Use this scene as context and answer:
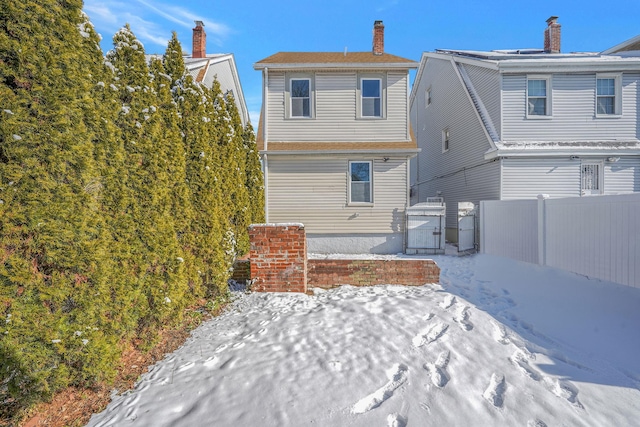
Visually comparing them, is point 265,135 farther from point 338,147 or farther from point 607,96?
point 607,96

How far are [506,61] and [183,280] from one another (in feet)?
39.6

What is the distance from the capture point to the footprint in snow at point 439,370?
9.51 feet

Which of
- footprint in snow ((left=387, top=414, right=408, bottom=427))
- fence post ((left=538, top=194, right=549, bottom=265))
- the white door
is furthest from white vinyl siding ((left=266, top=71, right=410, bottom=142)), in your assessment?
footprint in snow ((left=387, top=414, right=408, bottom=427))

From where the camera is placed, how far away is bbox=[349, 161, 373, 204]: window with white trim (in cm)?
A: 1012

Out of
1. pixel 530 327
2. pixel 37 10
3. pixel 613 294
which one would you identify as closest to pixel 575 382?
pixel 530 327

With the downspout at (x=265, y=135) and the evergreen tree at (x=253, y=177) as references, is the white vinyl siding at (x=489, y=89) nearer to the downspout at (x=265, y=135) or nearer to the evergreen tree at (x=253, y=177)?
the downspout at (x=265, y=135)

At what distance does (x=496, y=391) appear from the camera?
2.82 meters

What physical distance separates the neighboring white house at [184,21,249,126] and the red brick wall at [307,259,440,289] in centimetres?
697

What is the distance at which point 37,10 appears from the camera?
2.40 m

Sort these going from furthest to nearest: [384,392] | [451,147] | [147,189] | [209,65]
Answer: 1. [451,147]
2. [209,65]
3. [147,189]
4. [384,392]

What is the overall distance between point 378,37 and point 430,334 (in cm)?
1036

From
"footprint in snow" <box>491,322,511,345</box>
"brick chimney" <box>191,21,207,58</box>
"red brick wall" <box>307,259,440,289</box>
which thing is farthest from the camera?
"brick chimney" <box>191,21,207,58</box>

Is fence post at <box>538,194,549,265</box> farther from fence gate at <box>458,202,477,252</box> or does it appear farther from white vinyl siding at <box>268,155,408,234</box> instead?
white vinyl siding at <box>268,155,408,234</box>

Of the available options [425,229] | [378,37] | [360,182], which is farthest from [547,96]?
[360,182]
